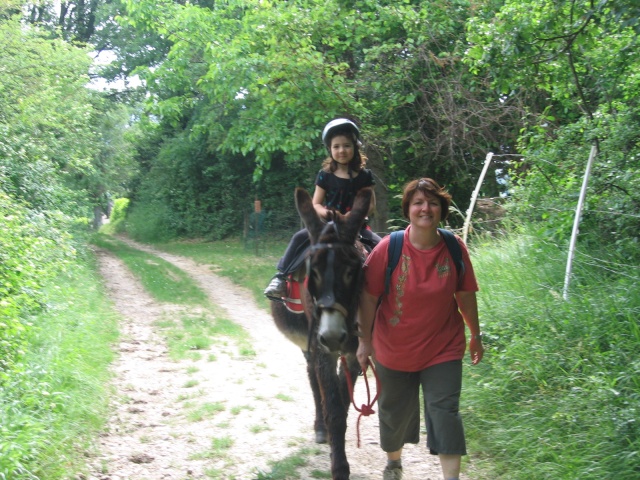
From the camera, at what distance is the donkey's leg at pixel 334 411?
14.3 feet

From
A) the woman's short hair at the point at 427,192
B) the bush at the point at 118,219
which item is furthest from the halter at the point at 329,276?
the bush at the point at 118,219

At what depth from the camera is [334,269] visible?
3.88 metres

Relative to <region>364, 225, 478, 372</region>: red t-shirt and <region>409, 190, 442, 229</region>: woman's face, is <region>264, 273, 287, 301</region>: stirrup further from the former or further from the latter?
<region>409, 190, 442, 229</region>: woman's face

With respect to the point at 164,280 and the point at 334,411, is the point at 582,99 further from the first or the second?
the point at 164,280

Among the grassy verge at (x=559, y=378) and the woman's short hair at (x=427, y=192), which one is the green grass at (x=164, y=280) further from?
the woman's short hair at (x=427, y=192)

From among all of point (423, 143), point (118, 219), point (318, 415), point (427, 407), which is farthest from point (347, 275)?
point (118, 219)

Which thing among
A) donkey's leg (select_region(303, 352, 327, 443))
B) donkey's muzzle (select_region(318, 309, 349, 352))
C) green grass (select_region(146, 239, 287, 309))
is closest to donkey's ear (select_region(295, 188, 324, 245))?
donkey's muzzle (select_region(318, 309, 349, 352))

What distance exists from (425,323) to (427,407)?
52cm

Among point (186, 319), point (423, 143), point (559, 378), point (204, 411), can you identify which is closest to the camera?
point (559, 378)

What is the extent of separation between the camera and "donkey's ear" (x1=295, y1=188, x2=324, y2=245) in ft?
13.6

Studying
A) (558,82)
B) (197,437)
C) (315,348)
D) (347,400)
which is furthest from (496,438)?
(558,82)

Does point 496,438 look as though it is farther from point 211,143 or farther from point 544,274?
point 211,143

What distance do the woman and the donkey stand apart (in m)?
0.14

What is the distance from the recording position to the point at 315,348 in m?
4.52
